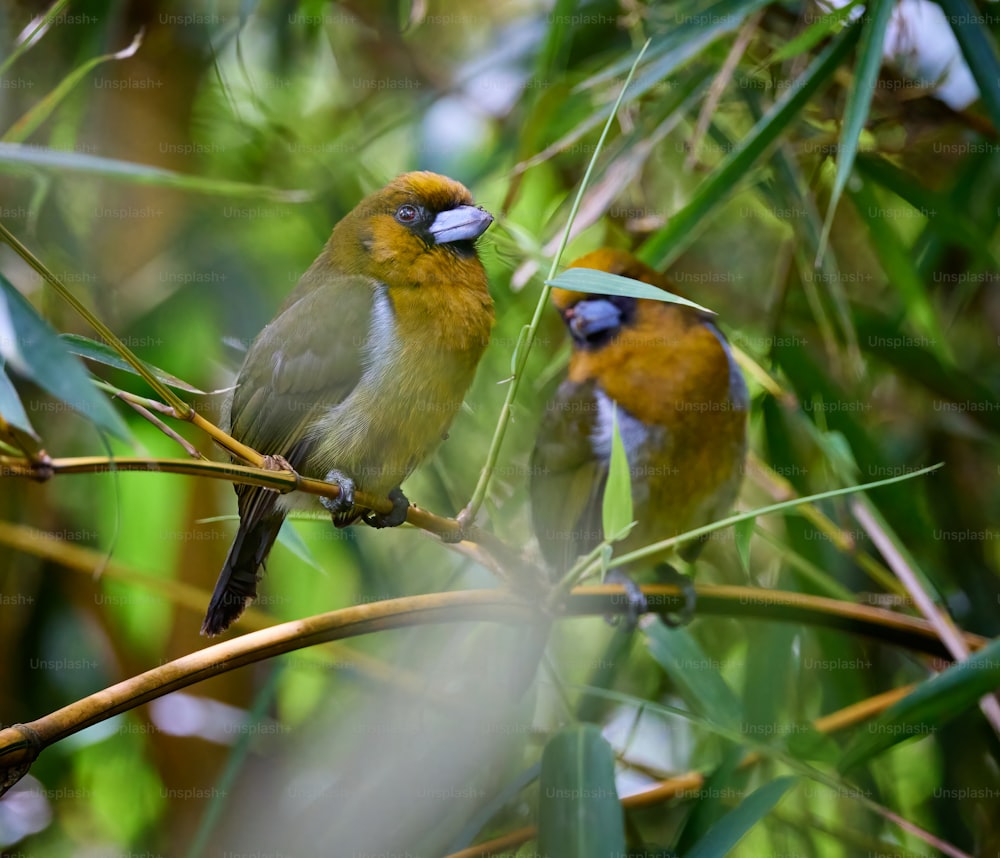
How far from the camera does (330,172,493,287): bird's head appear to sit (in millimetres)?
2146

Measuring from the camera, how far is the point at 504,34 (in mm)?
3357

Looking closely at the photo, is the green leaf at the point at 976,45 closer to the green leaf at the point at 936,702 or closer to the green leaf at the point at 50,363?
the green leaf at the point at 936,702

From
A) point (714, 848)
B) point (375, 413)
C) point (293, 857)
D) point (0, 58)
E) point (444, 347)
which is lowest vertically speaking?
point (293, 857)

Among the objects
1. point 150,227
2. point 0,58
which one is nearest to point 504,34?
point 150,227

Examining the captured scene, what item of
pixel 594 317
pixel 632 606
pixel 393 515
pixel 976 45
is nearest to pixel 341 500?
pixel 393 515

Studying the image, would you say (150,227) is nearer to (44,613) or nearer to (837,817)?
(44,613)

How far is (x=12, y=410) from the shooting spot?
118 centimetres

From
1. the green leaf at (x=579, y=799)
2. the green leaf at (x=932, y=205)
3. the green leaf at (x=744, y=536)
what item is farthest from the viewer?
the green leaf at (x=932, y=205)

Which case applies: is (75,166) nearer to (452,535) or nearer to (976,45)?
(452,535)

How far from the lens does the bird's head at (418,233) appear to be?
215cm

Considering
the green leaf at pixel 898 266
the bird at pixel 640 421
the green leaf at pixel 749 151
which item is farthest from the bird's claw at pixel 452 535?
the green leaf at pixel 898 266

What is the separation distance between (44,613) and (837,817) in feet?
7.47

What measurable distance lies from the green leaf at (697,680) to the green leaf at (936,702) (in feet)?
1.28

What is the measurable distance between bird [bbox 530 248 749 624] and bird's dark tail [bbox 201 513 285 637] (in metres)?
1.03
